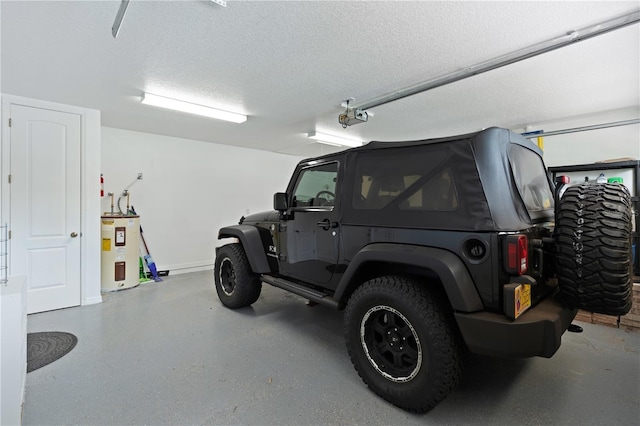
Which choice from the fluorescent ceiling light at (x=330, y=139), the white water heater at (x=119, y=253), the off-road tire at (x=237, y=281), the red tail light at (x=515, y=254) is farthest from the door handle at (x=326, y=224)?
A: the white water heater at (x=119, y=253)

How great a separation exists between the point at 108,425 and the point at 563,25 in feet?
13.5

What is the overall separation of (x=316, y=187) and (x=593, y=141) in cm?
440

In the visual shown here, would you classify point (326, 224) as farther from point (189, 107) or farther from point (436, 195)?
point (189, 107)

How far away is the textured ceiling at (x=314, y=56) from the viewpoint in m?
2.00

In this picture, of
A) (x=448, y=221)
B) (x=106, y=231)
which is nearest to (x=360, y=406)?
(x=448, y=221)

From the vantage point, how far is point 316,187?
2.82 meters

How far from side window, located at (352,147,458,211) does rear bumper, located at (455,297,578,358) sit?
0.65 m

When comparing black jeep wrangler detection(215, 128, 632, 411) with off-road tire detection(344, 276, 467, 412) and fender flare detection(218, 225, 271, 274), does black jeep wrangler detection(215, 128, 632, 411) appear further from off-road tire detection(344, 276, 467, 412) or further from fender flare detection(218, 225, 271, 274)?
fender flare detection(218, 225, 271, 274)

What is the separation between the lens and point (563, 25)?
2.12m

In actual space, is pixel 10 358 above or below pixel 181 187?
below

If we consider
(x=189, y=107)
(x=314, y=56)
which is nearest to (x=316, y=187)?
(x=314, y=56)

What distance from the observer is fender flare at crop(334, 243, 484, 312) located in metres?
1.54

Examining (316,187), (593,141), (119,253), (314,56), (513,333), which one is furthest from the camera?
(119,253)

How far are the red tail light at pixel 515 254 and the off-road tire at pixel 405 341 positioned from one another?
1.47 ft
